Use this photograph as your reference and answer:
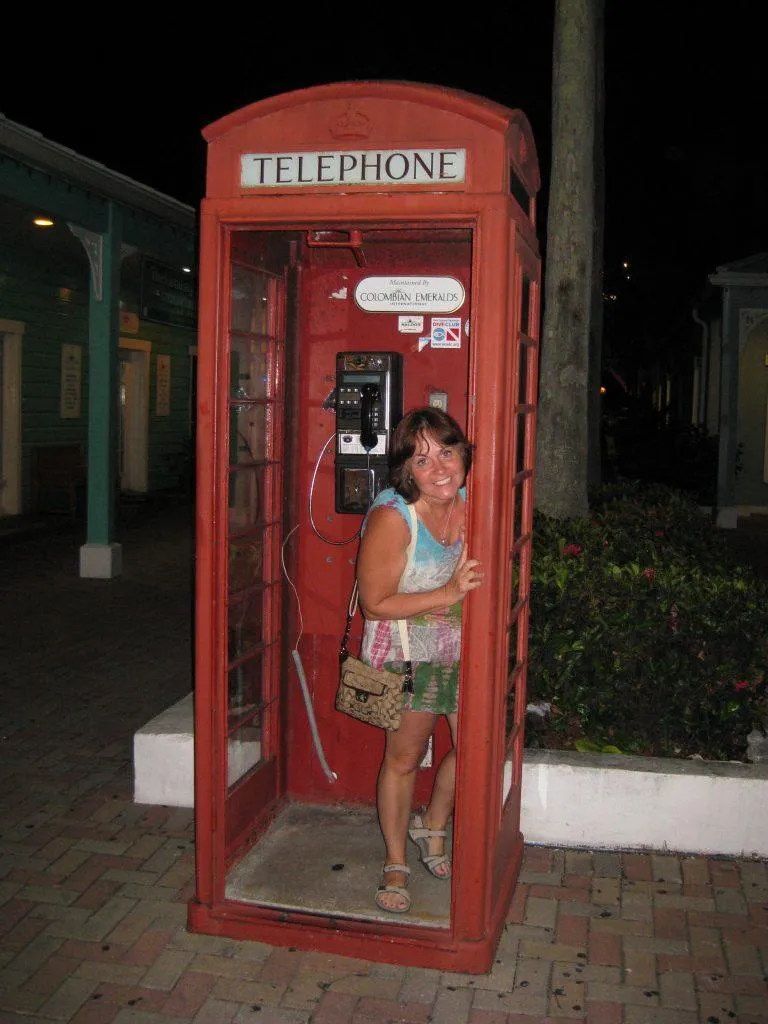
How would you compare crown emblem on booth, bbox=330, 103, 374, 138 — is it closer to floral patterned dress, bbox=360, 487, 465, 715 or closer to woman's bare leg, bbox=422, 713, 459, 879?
floral patterned dress, bbox=360, 487, 465, 715

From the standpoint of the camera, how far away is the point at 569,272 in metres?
6.66

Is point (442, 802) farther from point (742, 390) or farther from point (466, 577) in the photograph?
point (742, 390)

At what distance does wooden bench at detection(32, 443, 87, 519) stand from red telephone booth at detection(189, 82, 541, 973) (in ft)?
34.1

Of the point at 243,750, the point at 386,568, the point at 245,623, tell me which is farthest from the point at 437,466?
the point at 243,750

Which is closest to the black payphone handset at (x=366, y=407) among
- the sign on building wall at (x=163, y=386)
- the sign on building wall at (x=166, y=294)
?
the sign on building wall at (x=166, y=294)

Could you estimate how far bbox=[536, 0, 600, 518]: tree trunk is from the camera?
6.66 metres

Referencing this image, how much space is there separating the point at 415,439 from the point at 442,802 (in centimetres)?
144

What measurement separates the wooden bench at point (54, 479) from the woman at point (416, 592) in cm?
1114

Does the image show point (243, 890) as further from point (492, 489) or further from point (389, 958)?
point (492, 489)

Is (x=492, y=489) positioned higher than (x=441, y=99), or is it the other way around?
(x=441, y=99)

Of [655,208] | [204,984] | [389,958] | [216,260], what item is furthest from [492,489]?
[655,208]

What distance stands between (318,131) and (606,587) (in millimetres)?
2523

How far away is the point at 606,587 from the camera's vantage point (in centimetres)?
482

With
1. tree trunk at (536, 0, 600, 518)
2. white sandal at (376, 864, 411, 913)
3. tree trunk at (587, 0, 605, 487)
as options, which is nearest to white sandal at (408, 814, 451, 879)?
white sandal at (376, 864, 411, 913)
